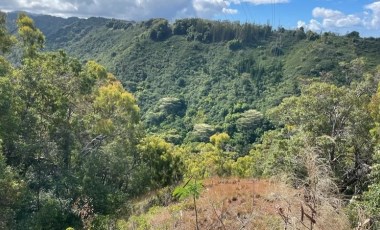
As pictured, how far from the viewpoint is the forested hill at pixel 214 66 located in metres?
81.1

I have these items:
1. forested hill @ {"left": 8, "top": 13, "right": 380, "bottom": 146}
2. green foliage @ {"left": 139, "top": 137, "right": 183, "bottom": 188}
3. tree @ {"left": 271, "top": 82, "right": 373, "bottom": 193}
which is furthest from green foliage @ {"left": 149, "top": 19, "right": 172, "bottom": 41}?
tree @ {"left": 271, "top": 82, "right": 373, "bottom": 193}

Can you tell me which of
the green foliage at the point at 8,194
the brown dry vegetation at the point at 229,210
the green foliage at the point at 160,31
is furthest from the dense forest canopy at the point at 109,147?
the green foliage at the point at 160,31

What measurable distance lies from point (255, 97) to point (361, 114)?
7380 cm

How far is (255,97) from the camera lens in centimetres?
8675

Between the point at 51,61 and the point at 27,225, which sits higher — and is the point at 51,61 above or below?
above

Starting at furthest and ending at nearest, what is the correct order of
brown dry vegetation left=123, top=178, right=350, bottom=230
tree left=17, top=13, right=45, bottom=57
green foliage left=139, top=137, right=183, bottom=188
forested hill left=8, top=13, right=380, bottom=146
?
1. forested hill left=8, top=13, right=380, bottom=146
2. green foliage left=139, top=137, right=183, bottom=188
3. tree left=17, top=13, right=45, bottom=57
4. brown dry vegetation left=123, top=178, right=350, bottom=230

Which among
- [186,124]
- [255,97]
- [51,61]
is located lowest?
[186,124]

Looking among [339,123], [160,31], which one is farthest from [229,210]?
[160,31]

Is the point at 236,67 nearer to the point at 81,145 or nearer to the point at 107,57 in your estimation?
the point at 107,57

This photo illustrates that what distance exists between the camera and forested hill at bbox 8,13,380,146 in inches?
3194

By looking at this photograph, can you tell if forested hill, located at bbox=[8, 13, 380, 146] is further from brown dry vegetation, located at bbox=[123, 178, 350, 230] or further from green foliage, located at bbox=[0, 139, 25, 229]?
green foliage, located at bbox=[0, 139, 25, 229]

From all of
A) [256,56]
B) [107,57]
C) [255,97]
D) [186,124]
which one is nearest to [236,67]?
[256,56]

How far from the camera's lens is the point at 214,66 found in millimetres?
109312

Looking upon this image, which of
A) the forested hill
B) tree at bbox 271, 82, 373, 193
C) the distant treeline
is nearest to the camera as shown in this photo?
tree at bbox 271, 82, 373, 193
